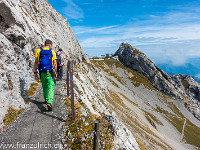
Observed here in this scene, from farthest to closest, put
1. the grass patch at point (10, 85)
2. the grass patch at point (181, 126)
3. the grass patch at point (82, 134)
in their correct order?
the grass patch at point (181, 126) < the grass patch at point (10, 85) < the grass patch at point (82, 134)

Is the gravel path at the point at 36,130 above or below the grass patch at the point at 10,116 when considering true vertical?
below

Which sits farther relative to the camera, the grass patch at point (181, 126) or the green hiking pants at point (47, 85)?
the grass patch at point (181, 126)

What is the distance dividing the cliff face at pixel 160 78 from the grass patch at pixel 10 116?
15171 centimetres

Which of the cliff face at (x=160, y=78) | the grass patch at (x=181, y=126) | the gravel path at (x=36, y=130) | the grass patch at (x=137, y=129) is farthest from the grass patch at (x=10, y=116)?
the cliff face at (x=160, y=78)

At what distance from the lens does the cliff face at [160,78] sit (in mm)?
141750

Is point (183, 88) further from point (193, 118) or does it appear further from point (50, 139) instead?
point (50, 139)

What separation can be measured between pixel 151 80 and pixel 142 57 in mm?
32875

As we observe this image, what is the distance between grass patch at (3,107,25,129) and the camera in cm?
770

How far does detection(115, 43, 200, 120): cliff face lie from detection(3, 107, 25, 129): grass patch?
152 m

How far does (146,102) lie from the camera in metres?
114

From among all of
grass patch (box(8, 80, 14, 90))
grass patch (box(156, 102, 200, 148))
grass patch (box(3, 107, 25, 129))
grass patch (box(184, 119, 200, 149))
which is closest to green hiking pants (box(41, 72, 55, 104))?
grass patch (box(3, 107, 25, 129))

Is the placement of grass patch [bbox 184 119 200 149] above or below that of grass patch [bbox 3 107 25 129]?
below

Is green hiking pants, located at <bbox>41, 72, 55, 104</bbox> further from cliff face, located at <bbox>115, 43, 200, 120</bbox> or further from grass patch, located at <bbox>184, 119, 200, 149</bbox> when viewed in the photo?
cliff face, located at <bbox>115, 43, 200, 120</bbox>

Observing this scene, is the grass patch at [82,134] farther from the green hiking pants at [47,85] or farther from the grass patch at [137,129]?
the grass patch at [137,129]
